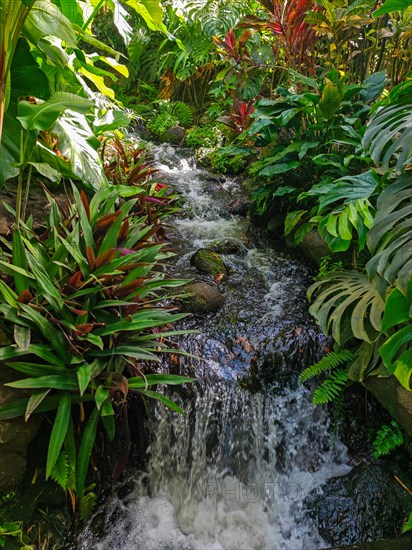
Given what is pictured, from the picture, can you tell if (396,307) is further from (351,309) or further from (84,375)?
(84,375)

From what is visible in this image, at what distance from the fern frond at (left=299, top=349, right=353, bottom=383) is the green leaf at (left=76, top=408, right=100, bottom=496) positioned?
1.22m

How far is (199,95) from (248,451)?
610cm

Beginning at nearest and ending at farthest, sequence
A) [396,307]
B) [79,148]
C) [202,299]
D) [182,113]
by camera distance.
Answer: [396,307] < [79,148] < [202,299] < [182,113]

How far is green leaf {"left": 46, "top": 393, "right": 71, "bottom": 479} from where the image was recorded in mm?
1686

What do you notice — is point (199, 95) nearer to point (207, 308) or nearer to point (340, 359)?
point (207, 308)

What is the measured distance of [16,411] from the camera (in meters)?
1.78

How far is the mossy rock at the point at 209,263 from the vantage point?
3.37m

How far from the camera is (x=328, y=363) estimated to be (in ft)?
7.88

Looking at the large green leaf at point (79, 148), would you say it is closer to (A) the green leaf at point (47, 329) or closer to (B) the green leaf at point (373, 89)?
(A) the green leaf at point (47, 329)

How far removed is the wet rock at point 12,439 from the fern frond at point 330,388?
148cm

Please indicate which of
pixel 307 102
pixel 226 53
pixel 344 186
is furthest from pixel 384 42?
pixel 344 186

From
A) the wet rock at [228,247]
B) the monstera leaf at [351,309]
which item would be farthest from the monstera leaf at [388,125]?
the wet rock at [228,247]

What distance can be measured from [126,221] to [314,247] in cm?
161

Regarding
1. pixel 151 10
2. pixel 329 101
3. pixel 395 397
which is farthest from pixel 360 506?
pixel 151 10
